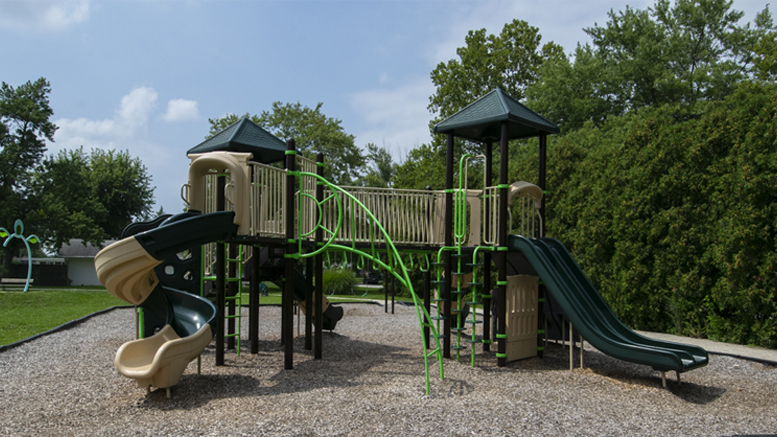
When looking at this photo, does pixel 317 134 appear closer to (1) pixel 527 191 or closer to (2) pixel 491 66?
(2) pixel 491 66

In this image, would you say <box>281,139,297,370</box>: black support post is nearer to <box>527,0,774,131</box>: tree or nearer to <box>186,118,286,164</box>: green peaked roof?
<box>186,118,286,164</box>: green peaked roof

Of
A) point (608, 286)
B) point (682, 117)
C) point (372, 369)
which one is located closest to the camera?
point (372, 369)

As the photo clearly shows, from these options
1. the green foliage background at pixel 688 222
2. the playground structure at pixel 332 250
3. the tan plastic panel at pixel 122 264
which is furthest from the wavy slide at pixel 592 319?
the tan plastic panel at pixel 122 264

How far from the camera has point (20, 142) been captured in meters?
34.4

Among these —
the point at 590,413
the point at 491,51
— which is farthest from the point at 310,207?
the point at 491,51

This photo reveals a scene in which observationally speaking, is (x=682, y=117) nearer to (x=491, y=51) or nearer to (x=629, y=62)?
(x=629, y=62)

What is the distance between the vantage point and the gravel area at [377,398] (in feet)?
17.5

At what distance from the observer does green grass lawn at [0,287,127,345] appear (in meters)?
12.6

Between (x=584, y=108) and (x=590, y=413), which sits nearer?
(x=590, y=413)

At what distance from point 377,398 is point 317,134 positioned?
30.6 metres

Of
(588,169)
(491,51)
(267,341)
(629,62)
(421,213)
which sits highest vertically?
(491,51)

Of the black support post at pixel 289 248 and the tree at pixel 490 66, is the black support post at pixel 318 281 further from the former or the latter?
the tree at pixel 490 66

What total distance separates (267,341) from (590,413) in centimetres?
717

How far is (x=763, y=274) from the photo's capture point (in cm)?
998
